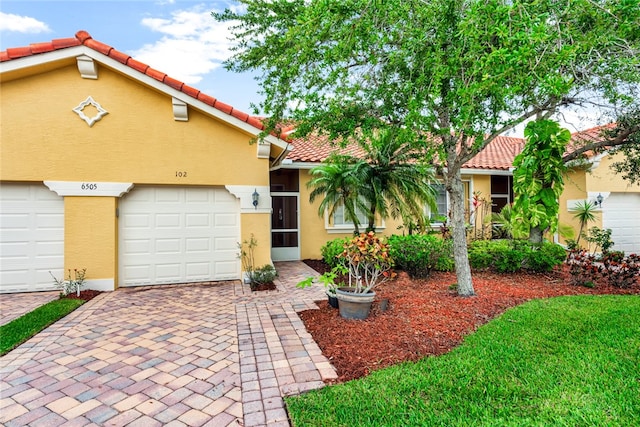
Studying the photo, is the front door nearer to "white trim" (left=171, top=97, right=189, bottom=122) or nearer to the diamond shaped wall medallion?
"white trim" (left=171, top=97, right=189, bottom=122)

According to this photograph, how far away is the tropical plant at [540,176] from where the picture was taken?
5.73 metres

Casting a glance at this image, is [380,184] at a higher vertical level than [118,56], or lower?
lower

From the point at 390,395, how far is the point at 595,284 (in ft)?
24.7

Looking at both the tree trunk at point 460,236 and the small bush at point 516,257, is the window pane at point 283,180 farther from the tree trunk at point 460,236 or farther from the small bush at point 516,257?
the tree trunk at point 460,236

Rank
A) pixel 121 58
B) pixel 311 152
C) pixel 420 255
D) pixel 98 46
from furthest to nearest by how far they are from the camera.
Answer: pixel 311 152 < pixel 420 255 < pixel 121 58 < pixel 98 46

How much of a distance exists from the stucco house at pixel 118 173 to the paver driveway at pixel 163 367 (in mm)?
2127

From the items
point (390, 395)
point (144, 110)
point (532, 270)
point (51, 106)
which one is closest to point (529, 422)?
point (390, 395)

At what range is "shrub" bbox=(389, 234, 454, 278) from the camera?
8242mm

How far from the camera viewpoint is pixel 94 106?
741 cm

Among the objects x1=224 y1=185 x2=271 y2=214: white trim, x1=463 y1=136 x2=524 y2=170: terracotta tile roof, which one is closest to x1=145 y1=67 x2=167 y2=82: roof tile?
x1=224 y1=185 x2=271 y2=214: white trim

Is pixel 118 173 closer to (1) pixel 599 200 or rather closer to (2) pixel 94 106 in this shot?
(2) pixel 94 106

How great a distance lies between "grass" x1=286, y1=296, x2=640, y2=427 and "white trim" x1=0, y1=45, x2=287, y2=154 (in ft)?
20.8

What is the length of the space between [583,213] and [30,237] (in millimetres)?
17430

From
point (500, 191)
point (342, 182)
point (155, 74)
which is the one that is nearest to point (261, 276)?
point (342, 182)
